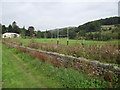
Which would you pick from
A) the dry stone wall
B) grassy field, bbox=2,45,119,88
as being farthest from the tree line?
grassy field, bbox=2,45,119,88

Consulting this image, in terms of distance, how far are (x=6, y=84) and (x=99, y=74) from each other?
147 inches

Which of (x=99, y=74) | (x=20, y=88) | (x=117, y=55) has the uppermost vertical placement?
(x=117, y=55)

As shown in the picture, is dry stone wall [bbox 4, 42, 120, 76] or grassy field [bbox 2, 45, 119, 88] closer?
grassy field [bbox 2, 45, 119, 88]

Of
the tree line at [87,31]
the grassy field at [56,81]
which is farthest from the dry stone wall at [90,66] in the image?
the tree line at [87,31]

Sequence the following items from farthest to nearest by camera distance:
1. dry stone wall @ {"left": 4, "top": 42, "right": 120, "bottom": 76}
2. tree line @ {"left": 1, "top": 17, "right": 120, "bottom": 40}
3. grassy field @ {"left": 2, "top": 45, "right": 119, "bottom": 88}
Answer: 1. tree line @ {"left": 1, "top": 17, "right": 120, "bottom": 40}
2. dry stone wall @ {"left": 4, "top": 42, "right": 120, "bottom": 76}
3. grassy field @ {"left": 2, "top": 45, "right": 119, "bottom": 88}

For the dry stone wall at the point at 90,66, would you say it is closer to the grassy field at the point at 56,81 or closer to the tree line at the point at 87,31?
the grassy field at the point at 56,81

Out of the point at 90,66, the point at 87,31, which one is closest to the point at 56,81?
the point at 90,66

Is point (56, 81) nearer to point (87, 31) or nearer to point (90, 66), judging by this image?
point (90, 66)

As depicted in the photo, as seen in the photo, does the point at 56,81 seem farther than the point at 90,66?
No

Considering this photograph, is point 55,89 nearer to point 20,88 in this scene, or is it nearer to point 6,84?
point 20,88

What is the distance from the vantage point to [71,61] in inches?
266

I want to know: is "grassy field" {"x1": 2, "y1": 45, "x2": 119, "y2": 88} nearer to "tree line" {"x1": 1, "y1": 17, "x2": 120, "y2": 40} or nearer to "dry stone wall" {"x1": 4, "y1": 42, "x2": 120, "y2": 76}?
A: "dry stone wall" {"x1": 4, "y1": 42, "x2": 120, "y2": 76}

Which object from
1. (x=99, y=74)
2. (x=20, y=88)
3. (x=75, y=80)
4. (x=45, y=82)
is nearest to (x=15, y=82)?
(x=20, y=88)

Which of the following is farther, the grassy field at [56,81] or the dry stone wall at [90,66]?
the dry stone wall at [90,66]
